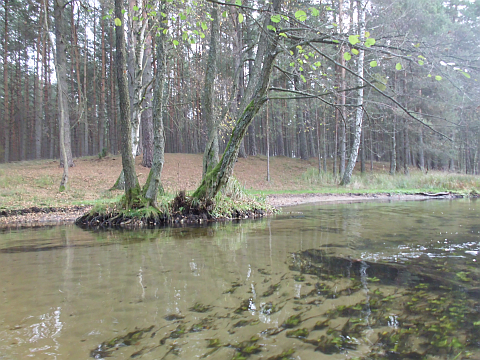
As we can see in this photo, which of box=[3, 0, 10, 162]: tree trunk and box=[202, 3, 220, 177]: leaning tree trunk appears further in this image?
box=[3, 0, 10, 162]: tree trunk

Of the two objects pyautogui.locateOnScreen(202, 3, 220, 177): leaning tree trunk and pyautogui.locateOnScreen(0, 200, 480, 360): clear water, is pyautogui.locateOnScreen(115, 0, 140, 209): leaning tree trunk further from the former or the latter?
pyautogui.locateOnScreen(0, 200, 480, 360): clear water

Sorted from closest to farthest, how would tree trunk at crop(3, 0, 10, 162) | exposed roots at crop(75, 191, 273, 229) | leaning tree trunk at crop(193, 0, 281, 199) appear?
1. leaning tree trunk at crop(193, 0, 281, 199)
2. exposed roots at crop(75, 191, 273, 229)
3. tree trunk at crop(3, 0, 10, 162)

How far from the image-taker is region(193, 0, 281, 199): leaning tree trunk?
666 cm

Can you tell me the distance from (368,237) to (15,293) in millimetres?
4607

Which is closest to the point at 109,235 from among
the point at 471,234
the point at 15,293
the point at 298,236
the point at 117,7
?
the point at 15,293

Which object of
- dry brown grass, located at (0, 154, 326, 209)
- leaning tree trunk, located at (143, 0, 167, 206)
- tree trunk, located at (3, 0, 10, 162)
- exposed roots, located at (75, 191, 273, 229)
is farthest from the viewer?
tree trunk, located at (3, 0, 10, 162)

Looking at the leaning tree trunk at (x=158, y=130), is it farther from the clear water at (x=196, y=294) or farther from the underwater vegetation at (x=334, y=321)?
the underwater vegetation at (x=334, y=321)

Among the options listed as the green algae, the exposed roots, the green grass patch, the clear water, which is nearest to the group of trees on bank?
the exposed roots

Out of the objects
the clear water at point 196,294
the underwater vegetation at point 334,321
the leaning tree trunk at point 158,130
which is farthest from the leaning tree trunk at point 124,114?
the underwater vegetation at point 334,321

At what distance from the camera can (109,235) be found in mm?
5625

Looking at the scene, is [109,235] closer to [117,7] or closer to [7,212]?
[7,212]

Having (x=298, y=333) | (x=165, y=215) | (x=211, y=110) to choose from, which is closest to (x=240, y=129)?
(x=211, y=110)

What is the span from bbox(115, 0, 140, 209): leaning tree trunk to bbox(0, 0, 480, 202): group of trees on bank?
0.09 feet

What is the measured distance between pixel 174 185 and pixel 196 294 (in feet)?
36.9
